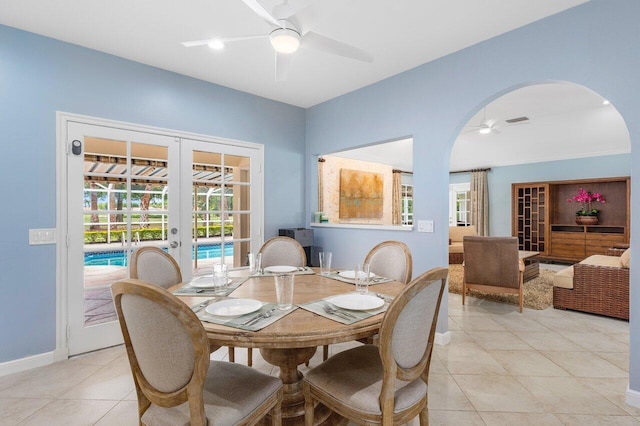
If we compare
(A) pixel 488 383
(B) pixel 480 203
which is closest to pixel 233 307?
(A) pixel 488 383

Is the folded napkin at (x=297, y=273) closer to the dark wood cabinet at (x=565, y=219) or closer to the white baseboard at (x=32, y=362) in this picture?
the white baseboard at (x=32, y=362)

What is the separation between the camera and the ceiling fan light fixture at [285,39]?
1.86m

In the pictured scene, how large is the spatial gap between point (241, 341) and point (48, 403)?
1842 millimetres

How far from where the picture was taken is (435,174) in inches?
120

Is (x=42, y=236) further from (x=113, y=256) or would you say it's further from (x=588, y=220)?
(x=588, y=220)

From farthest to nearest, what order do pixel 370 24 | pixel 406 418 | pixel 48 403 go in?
pixel 370 24 < pixel 48 403 < pixel 406 418

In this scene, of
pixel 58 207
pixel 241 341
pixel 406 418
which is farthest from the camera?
pixel 58 207

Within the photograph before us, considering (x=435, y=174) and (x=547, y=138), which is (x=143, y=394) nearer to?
(x=435, y=174)

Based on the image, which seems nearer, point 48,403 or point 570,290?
point 48,403

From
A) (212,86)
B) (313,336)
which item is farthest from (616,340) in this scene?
(212,86)

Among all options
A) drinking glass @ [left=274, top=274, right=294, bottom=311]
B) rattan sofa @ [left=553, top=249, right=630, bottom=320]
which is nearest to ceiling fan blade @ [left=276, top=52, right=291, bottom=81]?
drinking glass @ [left=274, top=274, right=294, bottom=311]

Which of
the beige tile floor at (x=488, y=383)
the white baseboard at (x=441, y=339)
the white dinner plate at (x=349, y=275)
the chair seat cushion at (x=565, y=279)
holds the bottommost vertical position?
the beige tile floor at (x=488, y=383)

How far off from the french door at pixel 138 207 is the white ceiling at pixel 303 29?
0.72 metres

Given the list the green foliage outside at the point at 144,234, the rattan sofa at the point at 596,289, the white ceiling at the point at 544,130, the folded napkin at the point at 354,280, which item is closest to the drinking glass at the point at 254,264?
the folded napkin at the point at 354,280
